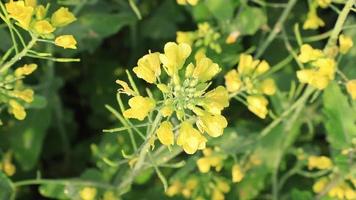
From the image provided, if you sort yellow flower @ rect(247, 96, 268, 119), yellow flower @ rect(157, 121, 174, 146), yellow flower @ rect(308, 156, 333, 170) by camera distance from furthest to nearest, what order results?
yellow flower @ rect(308, 156, 333, 170), yellow flower @ rect(247, 96, 268, 119), yellow flower @ rect(157, 121, 174, 146)

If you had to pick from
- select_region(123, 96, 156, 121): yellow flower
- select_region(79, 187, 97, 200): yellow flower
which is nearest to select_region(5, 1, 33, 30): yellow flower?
select_region(123, 96, 156, 121): yellow flower

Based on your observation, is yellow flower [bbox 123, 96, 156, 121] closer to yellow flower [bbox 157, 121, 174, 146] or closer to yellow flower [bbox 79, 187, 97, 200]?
yellow flower [bbox 157, 121, 174, 146]

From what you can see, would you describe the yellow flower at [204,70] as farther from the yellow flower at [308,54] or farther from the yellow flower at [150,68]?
the yellow flower at [308,54]

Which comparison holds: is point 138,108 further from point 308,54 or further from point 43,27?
point 308,54

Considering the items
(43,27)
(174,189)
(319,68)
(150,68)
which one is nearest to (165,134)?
(150,68)

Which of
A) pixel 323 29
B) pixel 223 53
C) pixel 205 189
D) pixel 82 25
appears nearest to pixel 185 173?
pixel 205 189
